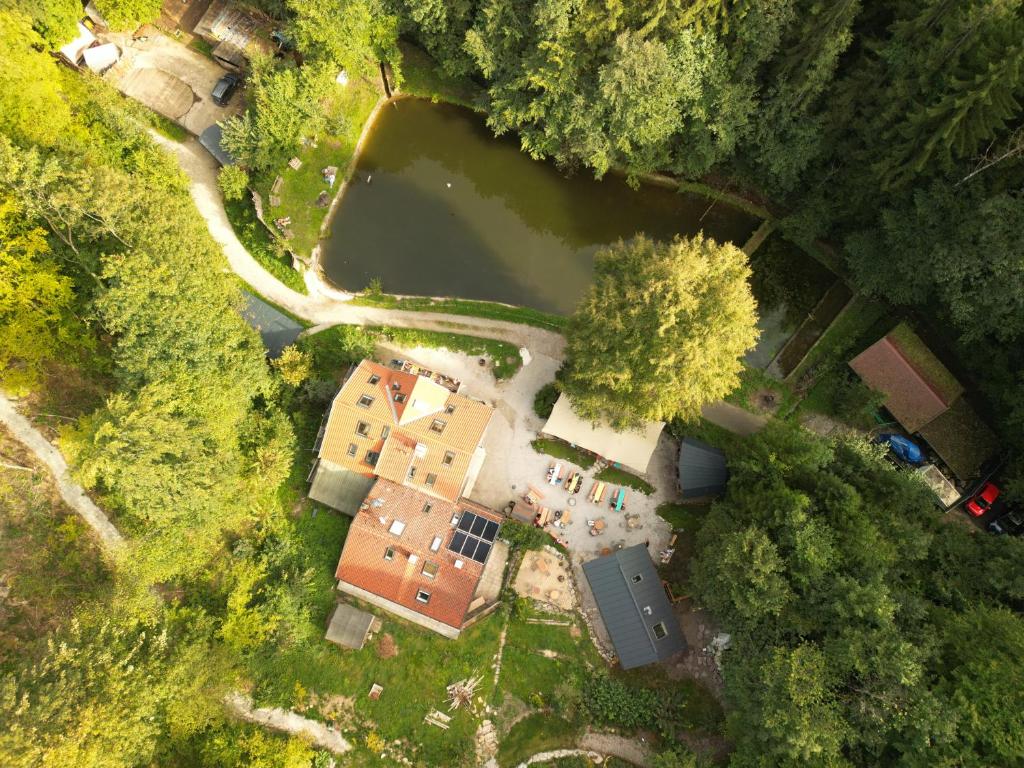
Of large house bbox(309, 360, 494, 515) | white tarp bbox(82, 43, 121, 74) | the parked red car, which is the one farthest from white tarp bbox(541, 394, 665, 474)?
white tarp bbox(82, 43, 121, 74)

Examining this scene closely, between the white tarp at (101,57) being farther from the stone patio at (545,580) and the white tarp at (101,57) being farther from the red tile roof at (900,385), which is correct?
the red tile roof at (900,385)

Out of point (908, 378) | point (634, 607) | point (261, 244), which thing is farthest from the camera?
point (261, 244)

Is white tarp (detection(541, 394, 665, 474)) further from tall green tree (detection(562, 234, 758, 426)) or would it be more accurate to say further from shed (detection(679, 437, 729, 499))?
tall green tree (detection(562, 234, 758, 426))

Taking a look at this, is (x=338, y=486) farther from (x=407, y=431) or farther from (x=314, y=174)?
(x=314, y=174)

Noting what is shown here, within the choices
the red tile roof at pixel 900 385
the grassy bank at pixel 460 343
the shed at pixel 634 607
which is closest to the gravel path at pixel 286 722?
the shed at pixel 634 607

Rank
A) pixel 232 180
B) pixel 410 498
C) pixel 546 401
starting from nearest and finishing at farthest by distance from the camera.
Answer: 1. pixel 410 498
2. pixel 546 401
3. pixel 232 180

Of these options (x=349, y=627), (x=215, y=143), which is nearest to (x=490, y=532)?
(x=349, y=627)

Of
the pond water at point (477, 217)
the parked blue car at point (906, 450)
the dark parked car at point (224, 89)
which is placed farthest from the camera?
the dark parked car at point (224, 89)
